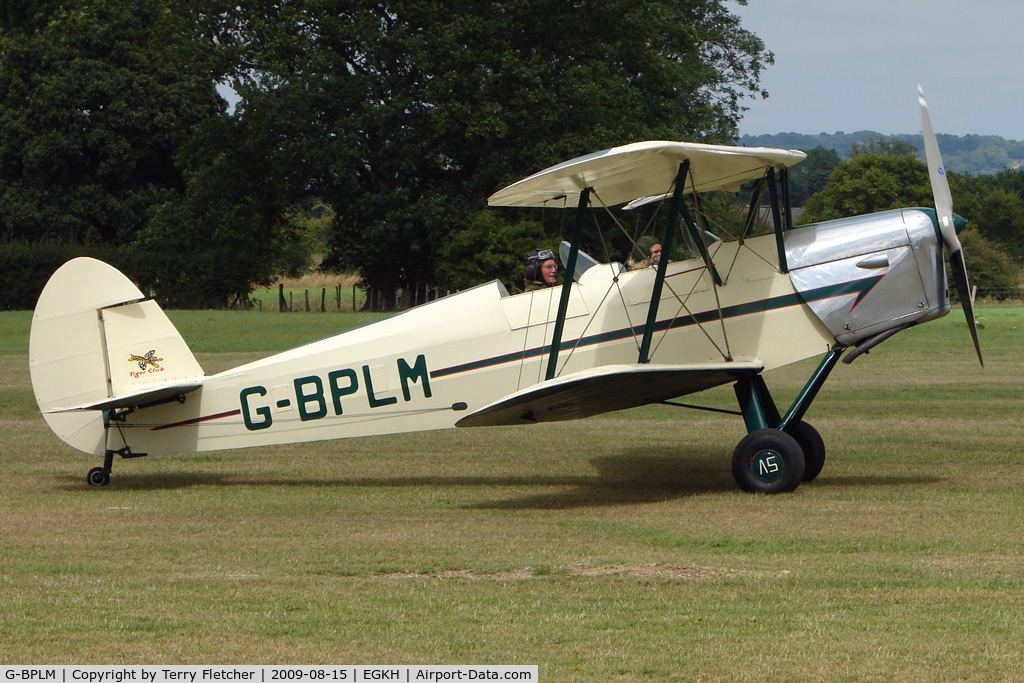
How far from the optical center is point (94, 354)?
375 inches

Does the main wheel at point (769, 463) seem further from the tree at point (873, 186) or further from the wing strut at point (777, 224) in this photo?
the tree at point (873, 186)

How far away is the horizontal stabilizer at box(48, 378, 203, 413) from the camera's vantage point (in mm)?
9188

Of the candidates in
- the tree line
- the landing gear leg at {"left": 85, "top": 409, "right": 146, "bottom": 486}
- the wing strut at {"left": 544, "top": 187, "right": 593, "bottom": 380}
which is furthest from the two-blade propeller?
Result: the tree line

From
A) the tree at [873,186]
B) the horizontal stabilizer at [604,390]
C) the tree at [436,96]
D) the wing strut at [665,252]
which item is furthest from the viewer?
the tree at [873,186]

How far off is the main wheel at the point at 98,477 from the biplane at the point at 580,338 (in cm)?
2

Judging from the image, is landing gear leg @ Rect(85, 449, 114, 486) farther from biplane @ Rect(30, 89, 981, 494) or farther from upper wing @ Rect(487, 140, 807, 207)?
upper wing @ Rect(487, 140, 807, 207)

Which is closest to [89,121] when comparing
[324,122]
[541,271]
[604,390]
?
[324,122]

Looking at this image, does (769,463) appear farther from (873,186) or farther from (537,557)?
(873,186)

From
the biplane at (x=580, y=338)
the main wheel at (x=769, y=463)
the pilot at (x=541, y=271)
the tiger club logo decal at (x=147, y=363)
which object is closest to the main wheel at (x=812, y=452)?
the biplane at (x=580, y=338)

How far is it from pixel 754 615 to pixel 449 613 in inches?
59.2

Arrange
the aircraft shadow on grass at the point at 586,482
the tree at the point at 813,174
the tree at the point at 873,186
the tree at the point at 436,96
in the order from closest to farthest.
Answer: the aircraft shadow on grass at the point at 586,482
the tree at the point at 436,96
the tree at the point at 873,186
the tree at the point at 813,174

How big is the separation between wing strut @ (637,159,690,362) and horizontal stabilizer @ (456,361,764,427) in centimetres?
34

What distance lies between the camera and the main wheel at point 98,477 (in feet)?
31.5

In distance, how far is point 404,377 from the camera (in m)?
9.48
